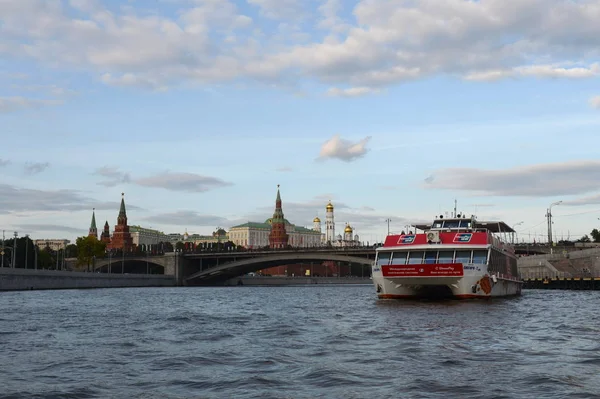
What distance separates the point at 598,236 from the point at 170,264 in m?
97.2

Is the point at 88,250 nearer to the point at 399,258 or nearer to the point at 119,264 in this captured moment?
the point at 119,264

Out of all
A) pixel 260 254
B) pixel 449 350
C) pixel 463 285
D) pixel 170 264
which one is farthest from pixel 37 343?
pixel 170 264

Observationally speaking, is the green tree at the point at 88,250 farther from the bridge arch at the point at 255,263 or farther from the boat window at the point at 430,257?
the boat window at the point at 430,257

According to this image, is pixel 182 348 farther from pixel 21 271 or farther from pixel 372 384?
pixel 21 271

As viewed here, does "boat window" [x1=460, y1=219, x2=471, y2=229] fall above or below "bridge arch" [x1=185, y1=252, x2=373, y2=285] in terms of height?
above

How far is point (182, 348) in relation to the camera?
966 inches

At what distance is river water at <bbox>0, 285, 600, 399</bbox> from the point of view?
16422mm

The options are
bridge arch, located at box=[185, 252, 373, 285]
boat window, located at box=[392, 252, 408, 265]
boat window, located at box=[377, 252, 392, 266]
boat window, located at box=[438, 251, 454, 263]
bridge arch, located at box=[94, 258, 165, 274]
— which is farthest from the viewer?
bridge arch, located at box=[94, 258, 165, 274]

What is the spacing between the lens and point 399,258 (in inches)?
2013

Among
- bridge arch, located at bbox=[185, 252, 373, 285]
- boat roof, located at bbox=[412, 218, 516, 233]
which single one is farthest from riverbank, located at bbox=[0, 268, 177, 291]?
boat roof, located at bbox=[412, 218, 516, 233]

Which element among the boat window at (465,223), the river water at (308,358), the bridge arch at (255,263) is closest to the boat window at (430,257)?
the boat window at (465,223)

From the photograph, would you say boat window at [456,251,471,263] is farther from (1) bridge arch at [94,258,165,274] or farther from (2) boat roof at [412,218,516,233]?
(1) bridge arch at [94,258,165,274]

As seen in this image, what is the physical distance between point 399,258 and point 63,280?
72.3 metres

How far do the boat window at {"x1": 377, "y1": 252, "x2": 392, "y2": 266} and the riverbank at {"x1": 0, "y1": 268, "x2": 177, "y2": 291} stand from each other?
55.8 m
